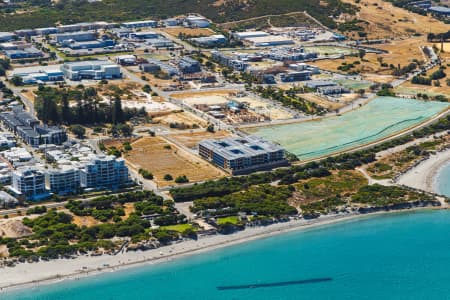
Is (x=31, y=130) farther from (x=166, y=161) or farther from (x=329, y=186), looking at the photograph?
(x=329, y=186)

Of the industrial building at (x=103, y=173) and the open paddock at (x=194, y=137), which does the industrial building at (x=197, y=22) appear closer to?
the open paddock at (x=194, y=137)

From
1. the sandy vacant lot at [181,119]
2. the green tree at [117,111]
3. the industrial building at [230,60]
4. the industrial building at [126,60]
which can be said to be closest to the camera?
the green tree at [117,111]

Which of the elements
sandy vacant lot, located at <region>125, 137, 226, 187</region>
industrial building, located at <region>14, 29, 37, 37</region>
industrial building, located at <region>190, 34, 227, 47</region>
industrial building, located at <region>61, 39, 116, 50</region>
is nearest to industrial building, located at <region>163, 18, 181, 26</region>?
industrial building, located at <region>190, 34, 227, 47</region>

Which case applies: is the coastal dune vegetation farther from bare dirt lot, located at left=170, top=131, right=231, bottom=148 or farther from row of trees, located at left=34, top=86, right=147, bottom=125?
row of trees, located at left=34, top=86, right=147, bottom=125

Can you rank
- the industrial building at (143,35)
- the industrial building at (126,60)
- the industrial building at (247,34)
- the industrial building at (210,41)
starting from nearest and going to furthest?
the industrial building at (126,60) → the industrial building at (210,41) → the industrial building at (143,35) → the industrial building at (247,34)

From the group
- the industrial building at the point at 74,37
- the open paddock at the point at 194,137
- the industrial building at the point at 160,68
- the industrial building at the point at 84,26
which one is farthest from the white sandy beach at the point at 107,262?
the industrial building at the point at 84,26

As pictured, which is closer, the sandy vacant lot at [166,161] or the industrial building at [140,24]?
the sandy vacant lot at [166,161]

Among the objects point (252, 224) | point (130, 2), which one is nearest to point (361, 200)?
point (252, 224)

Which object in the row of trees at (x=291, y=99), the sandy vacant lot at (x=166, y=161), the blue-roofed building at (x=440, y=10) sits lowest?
the sandy vacant lot at (x=166, y=161)
